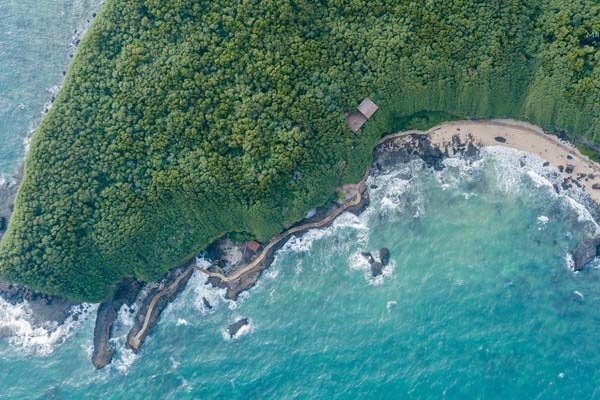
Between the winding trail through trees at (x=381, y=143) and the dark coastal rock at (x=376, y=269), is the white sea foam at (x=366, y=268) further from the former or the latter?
the winding trail through trees at (x=381, y=143)

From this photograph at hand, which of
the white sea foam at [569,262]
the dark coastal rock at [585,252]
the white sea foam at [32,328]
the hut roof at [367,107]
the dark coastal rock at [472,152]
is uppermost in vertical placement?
the hut roof at [367,107]

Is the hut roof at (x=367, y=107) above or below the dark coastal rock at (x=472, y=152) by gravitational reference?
above

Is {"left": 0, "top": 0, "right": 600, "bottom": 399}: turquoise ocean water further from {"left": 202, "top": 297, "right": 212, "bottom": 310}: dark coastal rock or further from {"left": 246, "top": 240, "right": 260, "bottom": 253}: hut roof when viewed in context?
{"left": 246, "top": 240, "right": 260, "bottom": 253}: hut roof

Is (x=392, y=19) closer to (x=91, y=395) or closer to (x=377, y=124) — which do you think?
(x=377, y=124)

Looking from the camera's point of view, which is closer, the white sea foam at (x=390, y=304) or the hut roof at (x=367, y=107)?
the hut roof at (x=367, y=107)

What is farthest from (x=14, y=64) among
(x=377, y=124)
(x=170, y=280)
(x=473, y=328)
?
(x=473, y=328)

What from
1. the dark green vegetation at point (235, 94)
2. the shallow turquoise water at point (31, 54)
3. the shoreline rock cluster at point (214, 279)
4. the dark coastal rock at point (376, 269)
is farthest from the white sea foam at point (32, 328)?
the dark coastal rock at point (376, 269)
